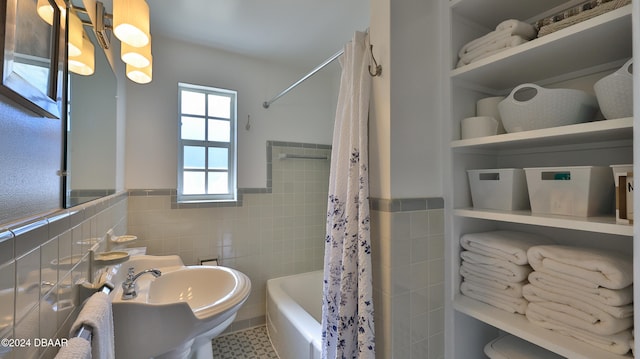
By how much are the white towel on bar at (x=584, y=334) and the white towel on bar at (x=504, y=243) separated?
0.62 feet

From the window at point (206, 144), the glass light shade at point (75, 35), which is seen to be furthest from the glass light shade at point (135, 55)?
the window at point (206, 144)

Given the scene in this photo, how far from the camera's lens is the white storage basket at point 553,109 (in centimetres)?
96

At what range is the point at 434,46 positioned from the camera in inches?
49.1

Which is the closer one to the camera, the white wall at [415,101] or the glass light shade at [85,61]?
the glass light shade at [85,61]

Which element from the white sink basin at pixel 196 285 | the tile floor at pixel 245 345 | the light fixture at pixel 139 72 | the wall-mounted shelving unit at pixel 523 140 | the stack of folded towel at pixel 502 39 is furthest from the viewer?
the tile floor at pixel 245 345

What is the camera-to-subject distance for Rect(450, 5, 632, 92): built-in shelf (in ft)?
2.79

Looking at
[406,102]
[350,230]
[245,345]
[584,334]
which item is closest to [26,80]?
[350,230]

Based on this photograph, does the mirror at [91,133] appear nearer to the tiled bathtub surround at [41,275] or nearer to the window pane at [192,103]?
the tiled bathtub surround at [41,275]

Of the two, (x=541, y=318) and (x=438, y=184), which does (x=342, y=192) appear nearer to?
(x=438, y=184)

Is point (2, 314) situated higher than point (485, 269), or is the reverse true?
point (2, 314)

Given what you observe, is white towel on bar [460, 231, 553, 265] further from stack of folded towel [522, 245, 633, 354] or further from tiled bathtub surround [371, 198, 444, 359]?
tiled bathtub surround [371, 198, 444, 359]

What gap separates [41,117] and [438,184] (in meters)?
1.34

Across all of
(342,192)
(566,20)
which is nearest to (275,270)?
(342,192)

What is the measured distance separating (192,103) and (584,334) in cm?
273
